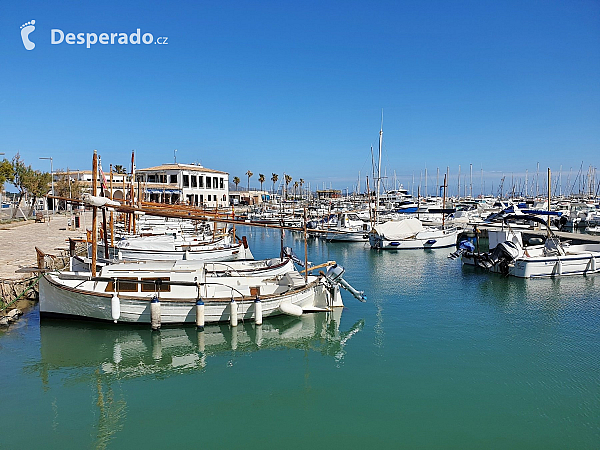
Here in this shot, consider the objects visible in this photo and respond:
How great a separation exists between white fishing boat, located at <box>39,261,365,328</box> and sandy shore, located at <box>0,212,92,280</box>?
17.2 feet

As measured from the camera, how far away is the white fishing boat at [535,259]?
31750mm

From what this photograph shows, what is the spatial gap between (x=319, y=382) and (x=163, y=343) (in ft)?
22.0

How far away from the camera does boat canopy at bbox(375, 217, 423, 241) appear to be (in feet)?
160

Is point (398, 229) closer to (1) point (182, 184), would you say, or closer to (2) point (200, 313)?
(2) point (200, 313)

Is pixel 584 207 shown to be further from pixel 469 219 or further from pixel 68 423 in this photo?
pixel 68 423

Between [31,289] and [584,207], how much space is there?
274 ft

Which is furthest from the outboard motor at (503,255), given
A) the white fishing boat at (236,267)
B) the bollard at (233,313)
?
the bollard at (233,313)

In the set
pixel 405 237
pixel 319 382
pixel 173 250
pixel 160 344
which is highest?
pixel 173 250

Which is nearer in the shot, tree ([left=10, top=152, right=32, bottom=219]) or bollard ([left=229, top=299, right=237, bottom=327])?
bollard ([left=229, top=299, right=237, bottom=327])

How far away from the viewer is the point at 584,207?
78.7 m

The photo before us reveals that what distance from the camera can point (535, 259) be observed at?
31.7 metres

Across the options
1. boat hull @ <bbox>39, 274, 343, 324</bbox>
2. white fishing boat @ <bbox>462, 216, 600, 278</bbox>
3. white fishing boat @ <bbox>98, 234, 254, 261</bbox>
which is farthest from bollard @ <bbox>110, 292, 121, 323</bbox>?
white fishing boat @ <bbox>462, 216, 600, 278</bbox>

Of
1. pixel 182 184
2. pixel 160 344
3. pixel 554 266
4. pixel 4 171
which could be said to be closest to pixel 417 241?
pixel 554 266

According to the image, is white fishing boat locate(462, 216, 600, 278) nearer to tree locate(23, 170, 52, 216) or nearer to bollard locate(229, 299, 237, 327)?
bollard locate(229, 299, 237, 327)
